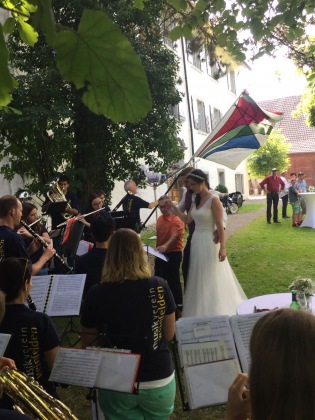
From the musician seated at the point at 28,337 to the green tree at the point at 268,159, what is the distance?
87.2ft

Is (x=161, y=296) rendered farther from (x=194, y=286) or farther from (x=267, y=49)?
(x=267, y=49)

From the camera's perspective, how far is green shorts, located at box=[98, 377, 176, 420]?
8.21 feet

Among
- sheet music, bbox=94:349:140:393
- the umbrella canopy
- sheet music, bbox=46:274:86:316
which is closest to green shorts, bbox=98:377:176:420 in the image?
sheet music, bbox=94:349:140:393

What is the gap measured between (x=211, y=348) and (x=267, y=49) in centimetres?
396

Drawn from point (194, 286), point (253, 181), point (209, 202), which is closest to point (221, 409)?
point (194, 286)

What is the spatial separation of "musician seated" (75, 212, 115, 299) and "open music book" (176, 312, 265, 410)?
1.22 meters

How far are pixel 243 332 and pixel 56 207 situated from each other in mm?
4274

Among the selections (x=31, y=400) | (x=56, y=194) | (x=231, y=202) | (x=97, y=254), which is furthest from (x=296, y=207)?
(x=31, y=400)

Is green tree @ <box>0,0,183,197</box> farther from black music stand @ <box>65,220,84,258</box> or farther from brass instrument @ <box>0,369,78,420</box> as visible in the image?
brass instrument @ <box>0,369,78,420</box>

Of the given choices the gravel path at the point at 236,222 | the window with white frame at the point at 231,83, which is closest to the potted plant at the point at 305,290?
the gravel path at the point at 236,222

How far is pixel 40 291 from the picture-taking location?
3674 millimetres

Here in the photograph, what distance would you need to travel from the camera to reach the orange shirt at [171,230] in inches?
223

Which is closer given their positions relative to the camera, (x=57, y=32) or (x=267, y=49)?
(x=57, y=32)

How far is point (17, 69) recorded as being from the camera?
8336 millimetres
